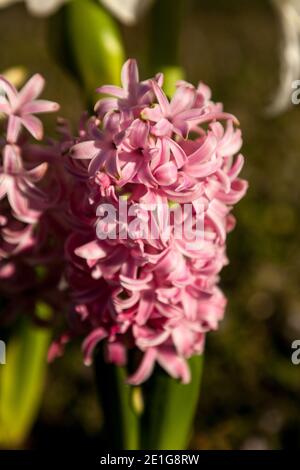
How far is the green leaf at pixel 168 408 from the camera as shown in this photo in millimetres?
701

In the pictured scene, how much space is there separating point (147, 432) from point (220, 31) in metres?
1.86

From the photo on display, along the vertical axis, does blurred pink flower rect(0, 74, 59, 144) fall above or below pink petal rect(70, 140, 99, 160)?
above

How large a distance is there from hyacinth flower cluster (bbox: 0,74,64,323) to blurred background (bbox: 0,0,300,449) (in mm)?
238

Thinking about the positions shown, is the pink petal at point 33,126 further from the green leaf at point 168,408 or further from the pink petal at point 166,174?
the green leaf at point 168,408

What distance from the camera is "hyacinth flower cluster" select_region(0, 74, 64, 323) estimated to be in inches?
23.5

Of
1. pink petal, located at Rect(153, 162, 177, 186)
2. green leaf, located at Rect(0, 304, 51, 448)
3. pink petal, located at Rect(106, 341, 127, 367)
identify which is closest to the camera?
pink petal, located at Rect(153, 162, 177, 186)

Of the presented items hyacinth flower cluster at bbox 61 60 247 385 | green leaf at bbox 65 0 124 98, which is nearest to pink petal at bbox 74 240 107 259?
hyacinth flower cluster at bbox 61 60 247 385

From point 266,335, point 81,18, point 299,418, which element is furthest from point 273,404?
point 81,18

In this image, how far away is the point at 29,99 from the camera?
1.99 feet

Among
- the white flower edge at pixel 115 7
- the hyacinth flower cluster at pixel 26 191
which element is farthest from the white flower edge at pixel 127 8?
the hyacinth flower cluster at pixel 26 191

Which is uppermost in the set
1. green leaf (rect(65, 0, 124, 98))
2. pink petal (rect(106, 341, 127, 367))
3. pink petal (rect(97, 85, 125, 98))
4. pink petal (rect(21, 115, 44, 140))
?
green leaf (rect(65, 0, 124, 98))

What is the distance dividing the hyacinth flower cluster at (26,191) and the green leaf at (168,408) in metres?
0.14

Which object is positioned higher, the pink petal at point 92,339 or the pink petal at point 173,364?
the pink petal at point 92,339

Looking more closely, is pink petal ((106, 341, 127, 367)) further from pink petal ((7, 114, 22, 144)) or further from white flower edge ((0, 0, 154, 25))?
white flower edge ((0, 0, 154, 25))
